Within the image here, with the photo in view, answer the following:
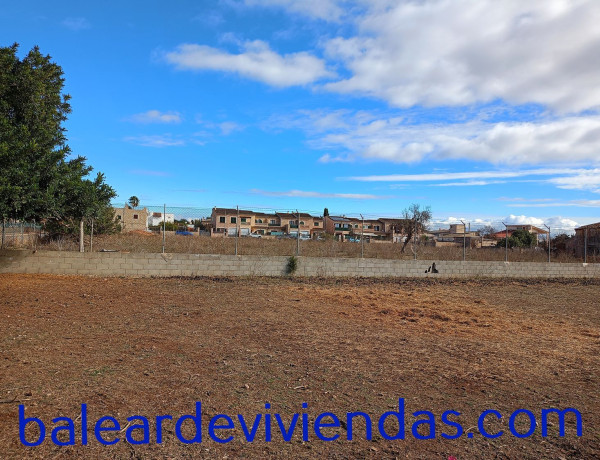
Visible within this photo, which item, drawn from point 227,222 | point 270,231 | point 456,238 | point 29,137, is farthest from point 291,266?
point 456,238

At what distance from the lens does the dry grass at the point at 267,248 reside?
15.2 meters

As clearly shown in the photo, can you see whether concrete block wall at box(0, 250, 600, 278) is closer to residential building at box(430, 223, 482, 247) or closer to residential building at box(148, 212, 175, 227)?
residential building at box(148, 212, 175, 227)

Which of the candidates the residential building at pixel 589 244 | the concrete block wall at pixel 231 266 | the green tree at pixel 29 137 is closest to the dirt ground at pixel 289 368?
the green tree at pixel 29 137

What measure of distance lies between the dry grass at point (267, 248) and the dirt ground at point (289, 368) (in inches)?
201

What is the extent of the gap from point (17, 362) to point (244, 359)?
2540mm

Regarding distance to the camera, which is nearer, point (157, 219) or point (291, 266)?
point (291, 266)

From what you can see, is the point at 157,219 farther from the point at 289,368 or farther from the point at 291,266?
the point at 289,368

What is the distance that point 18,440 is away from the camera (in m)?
3.13

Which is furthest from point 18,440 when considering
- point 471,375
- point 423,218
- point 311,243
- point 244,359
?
point 423,218

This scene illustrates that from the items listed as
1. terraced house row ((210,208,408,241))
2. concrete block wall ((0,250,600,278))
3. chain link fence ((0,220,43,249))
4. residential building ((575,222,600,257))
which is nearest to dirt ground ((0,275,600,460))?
concrete block wall ((0,250,600,278))

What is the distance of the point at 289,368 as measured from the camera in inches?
197

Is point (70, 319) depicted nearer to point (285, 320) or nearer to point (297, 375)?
point (285, 320)

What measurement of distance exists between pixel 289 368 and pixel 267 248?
11.7 m

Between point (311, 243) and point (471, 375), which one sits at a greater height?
point (311, 243)
